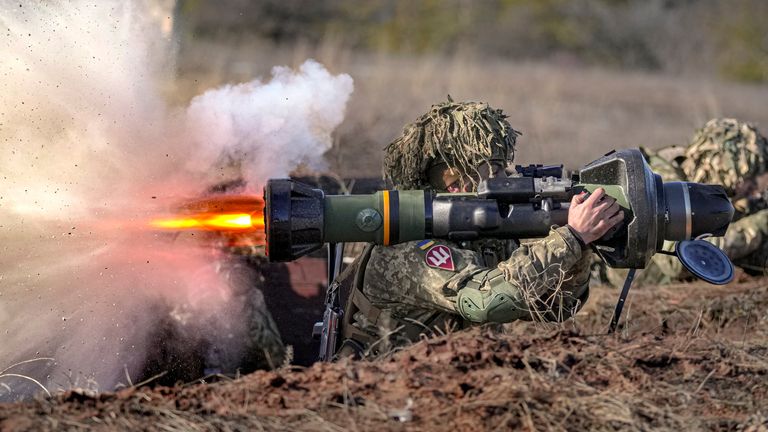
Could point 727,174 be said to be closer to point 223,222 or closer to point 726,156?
Answer: point 726,156

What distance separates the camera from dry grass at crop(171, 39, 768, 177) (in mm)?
11688

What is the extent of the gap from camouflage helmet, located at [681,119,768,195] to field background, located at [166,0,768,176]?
246 centimetres

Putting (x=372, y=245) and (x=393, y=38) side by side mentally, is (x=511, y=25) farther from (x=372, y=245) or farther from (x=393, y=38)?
(x=372, y=245)

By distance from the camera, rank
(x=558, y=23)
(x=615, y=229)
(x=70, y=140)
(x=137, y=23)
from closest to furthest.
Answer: (x=615, y=229) < (x=70, y=140) < (x=137, y=23) < (x=558, y=23)

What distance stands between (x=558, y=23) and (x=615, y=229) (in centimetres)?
1568

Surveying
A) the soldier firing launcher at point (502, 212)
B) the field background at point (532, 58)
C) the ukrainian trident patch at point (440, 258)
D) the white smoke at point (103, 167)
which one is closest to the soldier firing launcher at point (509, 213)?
the soldier firing launcher at point (502, 212)

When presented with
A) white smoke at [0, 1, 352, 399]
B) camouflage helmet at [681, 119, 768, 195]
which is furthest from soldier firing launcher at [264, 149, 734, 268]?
camouflage helmet at [681, 119, 768, 195]

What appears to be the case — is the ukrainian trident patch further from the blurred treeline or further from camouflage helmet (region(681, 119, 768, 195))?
the blurred treeline

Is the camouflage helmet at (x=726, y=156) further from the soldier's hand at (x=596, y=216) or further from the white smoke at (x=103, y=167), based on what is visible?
the soldier's hand at (x=596, y=216)

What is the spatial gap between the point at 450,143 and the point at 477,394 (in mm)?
1593

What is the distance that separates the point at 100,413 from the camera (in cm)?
353

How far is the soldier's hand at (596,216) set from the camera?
424 cm

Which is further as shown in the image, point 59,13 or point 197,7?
point 197,7

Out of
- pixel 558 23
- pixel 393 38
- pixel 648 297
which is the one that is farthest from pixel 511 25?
pixel 648 297
